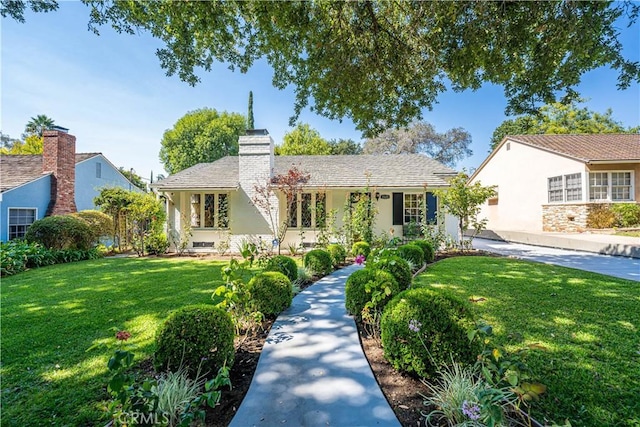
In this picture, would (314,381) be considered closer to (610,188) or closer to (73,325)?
(73,325)

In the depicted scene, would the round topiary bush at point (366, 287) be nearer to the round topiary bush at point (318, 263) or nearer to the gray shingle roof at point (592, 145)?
the round topiary bush at point (318, 263)

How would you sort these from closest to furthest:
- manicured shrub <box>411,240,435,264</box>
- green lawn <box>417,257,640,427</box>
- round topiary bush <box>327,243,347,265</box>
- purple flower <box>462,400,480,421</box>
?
purple flower <box>462,400,480,421</box> < green lawn <box>417,257,640,427</box> < round topiary bush <box>327,243,347,265</box> < manicured shrub <box>411,240,435,264</box>

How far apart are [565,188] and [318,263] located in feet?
→ 59.1

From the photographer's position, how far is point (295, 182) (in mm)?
11320

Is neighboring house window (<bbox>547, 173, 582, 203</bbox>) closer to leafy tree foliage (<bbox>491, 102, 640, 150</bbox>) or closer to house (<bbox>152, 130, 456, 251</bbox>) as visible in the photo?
house (<bbox>152, 130, 456, 251</bbox>)

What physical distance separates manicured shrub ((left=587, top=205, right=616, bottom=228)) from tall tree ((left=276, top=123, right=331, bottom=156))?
82.1 ft

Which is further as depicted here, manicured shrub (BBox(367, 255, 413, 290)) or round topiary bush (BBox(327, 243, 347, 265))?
round topiary bush (BBox(327, 243, 347, 265))

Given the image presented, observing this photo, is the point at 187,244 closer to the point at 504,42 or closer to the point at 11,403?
the point at 11,403

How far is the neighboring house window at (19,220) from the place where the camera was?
1347cm

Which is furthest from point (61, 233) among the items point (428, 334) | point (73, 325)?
point (428, 334)

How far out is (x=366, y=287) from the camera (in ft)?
13.4

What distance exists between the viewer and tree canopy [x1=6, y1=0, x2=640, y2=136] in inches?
186

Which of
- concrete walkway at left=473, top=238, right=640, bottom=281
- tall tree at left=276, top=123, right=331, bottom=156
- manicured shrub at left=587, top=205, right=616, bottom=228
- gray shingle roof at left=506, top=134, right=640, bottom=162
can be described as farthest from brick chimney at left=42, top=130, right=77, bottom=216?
manicured shrub at left=587, top=205, right=616, bottom=228

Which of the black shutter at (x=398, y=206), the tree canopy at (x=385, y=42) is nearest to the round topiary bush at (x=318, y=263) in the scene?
the tree canopy at (x=385, y=42)
